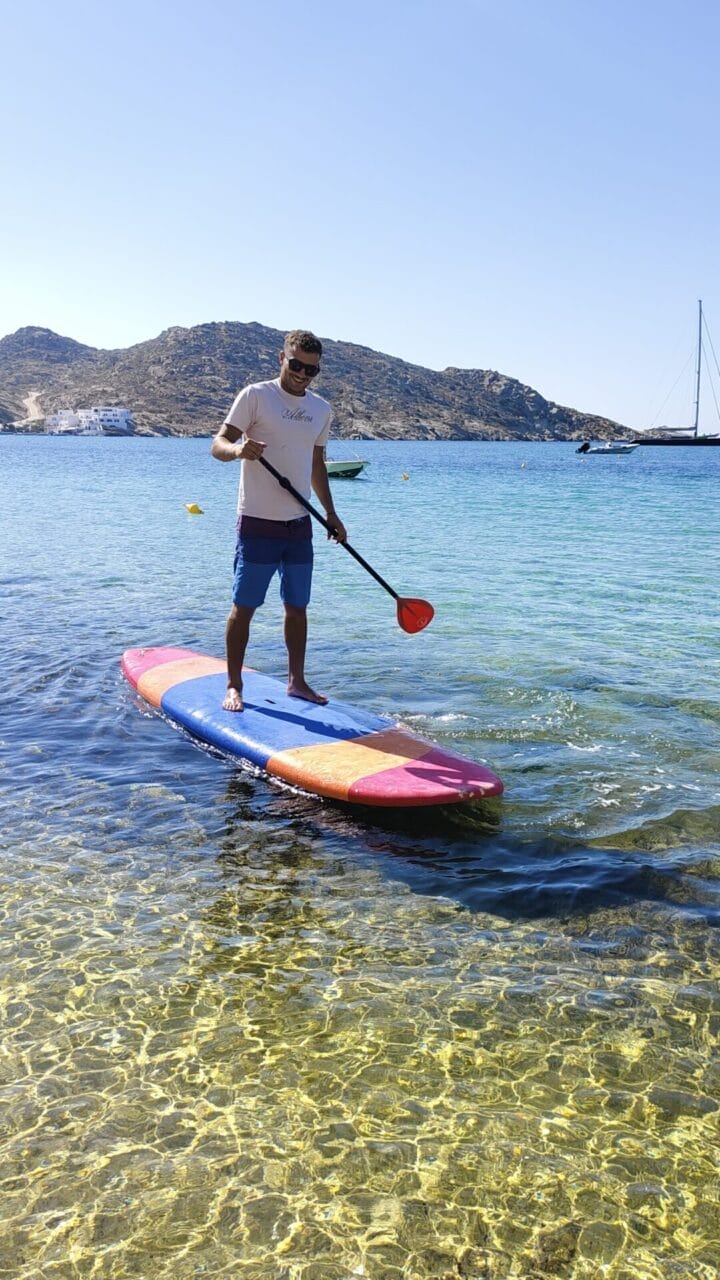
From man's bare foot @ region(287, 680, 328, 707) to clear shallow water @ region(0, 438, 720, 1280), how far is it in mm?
973

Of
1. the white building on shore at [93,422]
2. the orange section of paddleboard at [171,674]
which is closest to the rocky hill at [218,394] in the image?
the white building on shore at [93,422]

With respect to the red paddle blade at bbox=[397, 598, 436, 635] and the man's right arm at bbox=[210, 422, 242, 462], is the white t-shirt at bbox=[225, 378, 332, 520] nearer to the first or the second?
the man's right arm at bbox=[210, 422, 242, 462]

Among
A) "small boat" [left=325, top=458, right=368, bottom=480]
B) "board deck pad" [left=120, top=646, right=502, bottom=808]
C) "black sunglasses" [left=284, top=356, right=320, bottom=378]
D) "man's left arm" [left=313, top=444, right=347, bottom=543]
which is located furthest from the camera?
"small boat" [left=325, top=458, right=368, bottom=480]

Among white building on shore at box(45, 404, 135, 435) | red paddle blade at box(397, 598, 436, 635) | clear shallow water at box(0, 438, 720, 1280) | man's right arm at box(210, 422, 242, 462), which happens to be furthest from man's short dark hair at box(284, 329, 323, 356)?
white building on shore at box(45, 404, 135, 435)

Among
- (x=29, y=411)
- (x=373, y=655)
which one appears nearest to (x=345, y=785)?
(x=373, y=655)

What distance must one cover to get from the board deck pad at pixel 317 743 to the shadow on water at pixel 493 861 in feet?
0.65

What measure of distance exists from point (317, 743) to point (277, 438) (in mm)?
2087

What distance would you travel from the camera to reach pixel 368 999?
374 cm

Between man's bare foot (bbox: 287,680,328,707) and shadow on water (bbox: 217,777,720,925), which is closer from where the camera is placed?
shadow on water (bbox: 217,777,720,925)

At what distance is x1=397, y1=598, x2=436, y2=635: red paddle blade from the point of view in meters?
7.43

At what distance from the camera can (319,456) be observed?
270 inches

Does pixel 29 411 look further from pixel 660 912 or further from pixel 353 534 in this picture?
pixel 660 912

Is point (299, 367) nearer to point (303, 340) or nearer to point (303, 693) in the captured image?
point (303, 340)

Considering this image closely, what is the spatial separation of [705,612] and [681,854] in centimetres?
809
